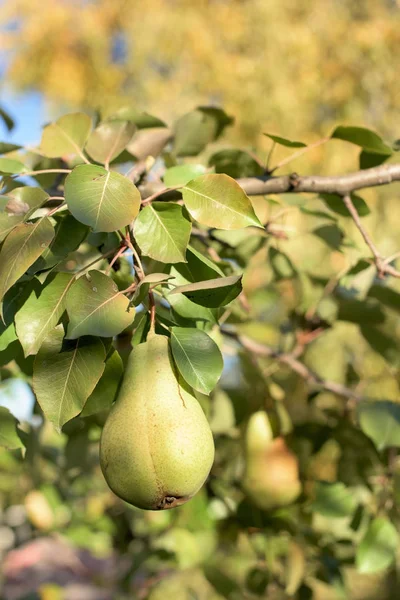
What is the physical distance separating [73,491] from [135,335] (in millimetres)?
1104

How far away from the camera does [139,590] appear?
1203mm

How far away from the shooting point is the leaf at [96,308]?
448mm

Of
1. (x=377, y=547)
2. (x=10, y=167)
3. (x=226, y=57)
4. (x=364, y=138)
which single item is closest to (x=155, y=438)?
(x=10, y=167)

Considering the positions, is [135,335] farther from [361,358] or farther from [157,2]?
[157,2]

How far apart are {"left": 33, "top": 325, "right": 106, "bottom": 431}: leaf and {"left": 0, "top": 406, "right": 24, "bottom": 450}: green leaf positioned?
0.46 feet

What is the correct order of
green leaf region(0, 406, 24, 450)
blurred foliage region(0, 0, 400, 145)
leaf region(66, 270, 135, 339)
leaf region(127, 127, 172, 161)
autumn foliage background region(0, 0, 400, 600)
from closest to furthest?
leaf region(66, 270, 135, 339) → green leaf region(0, 406, 24, 450) → leaf region(127, 127, 172, 161) → autumn foliage background region(0, 0, 400, 600) → blurred foliage region(0, 0, 400, 145)

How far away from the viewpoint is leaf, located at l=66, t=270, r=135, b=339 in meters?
0.45

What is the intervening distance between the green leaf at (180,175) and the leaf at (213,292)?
12 cm

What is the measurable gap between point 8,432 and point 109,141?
0.93 feet

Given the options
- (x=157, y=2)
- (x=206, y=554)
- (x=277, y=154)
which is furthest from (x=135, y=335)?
(x=157, y=2)

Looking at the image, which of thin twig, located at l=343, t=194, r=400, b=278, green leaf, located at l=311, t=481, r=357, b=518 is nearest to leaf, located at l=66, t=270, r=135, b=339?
thin twig, located at l=343, t=194, r=400, b=278

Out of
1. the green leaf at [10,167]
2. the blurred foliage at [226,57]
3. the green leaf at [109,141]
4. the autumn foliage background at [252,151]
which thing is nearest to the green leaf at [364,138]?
the autumn foliage background at [252,151]

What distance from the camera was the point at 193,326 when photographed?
0.55 metres

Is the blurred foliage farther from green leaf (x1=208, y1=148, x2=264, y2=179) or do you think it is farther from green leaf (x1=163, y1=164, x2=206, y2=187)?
green leaf (x1=163, y1=164, x2=206, y2=187)
